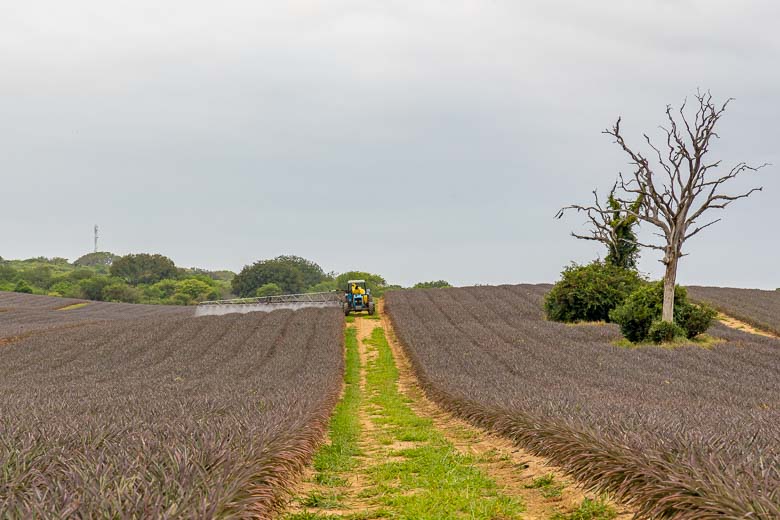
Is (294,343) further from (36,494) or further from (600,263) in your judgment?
(36,494)

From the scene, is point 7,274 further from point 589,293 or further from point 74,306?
point 589,293

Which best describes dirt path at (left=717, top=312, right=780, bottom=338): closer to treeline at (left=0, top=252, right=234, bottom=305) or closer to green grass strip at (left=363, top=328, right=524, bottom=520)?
green grass strip at (left=363, top=328, right=524, bottom=520)

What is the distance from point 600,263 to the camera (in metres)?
39.9

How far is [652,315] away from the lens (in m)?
27.9

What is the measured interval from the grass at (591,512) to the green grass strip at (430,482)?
520mm

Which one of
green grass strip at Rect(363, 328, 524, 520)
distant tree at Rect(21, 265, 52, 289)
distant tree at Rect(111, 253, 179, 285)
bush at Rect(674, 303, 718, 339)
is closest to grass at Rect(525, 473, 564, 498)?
green grass strip at Rect(363, 328, 524, 520)

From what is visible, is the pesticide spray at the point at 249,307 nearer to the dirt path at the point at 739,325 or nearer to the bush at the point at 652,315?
the dirt path at the point at 739,325

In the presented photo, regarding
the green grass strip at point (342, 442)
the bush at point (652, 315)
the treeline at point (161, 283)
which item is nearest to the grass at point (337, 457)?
the green grass strip at point (342, 442)

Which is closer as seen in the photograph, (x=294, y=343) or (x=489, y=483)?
(x=489, y=483)

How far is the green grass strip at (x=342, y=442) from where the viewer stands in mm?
9398

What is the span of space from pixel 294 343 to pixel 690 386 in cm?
1850

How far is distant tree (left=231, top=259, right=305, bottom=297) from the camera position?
391 feet

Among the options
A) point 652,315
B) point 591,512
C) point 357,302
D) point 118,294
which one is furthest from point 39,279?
Answer: point 591,512

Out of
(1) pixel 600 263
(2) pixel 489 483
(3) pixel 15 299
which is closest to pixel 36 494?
(2) pixel 489 483
